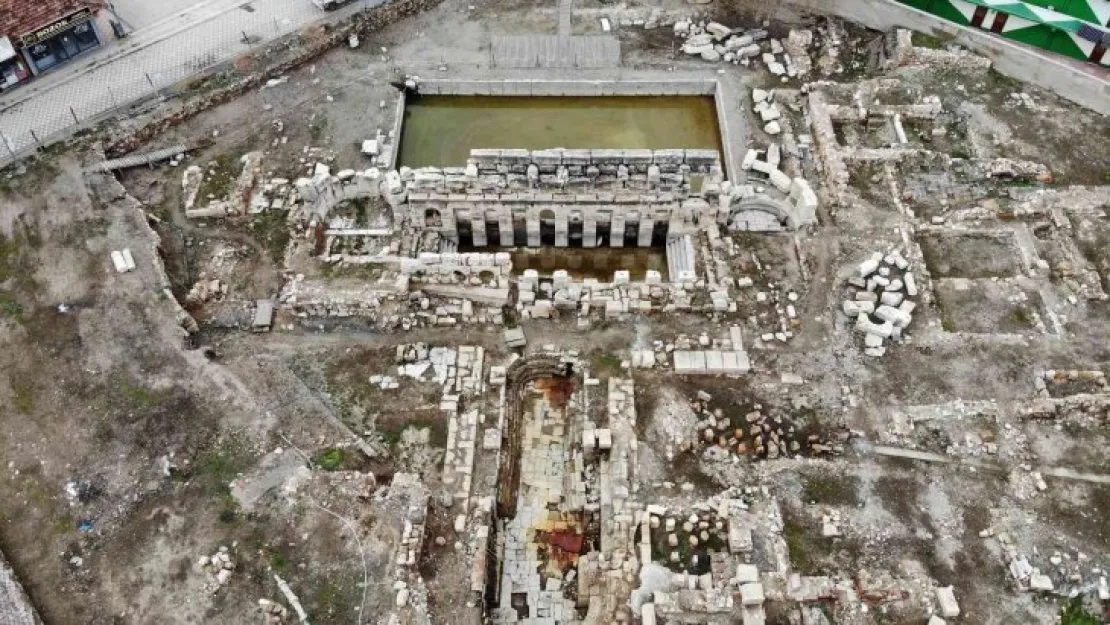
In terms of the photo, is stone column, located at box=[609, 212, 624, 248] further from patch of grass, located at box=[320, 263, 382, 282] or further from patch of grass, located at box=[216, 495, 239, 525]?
patch of grass, located at box=[216, 495, 239, 525]

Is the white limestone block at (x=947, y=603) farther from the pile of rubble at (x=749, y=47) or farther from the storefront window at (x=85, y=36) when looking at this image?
the storefront window at (x=85, y=36)

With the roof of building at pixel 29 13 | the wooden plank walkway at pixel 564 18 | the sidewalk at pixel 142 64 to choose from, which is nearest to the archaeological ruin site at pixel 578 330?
the wooden plank walkway at pixel 564 18

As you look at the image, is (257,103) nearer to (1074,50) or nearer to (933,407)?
(933,407)

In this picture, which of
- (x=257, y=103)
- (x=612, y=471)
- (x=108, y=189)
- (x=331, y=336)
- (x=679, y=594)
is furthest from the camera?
(x=257, y=103)

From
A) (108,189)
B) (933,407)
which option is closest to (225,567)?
(108,189)

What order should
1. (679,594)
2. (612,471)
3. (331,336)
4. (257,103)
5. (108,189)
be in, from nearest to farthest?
(679,594) → (612,471) → (331,336) → (108,189) → (257,103)

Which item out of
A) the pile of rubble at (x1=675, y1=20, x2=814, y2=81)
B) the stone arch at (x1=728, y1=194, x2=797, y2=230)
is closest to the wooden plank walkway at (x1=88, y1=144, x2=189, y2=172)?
the stone arch at (x1=728, y1=194, x2=797, y2=230)

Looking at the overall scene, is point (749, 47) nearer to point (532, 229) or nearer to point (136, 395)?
point (532, 229)

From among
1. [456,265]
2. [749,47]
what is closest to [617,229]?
[456,265]
